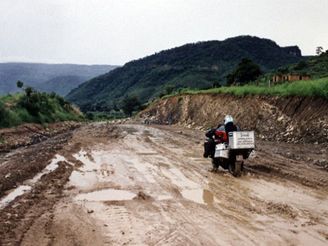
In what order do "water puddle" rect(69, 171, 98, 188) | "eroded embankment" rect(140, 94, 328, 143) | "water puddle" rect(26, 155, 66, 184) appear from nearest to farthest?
"water puddle" rect(69, 171, 98, 188), "water puddle" rect(26, 155, 66, 184), "eroded embankment" rect(140, 94, 328, 143)

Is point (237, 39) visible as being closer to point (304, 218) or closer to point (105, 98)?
point (105, 98)

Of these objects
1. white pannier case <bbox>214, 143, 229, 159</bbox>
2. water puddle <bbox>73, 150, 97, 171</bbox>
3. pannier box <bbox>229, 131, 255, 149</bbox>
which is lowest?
water puddle <bbox>73, 150, 97, 171</bbox>

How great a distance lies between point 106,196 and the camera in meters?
10.7

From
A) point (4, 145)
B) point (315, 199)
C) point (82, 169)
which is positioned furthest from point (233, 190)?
point (4, 145)

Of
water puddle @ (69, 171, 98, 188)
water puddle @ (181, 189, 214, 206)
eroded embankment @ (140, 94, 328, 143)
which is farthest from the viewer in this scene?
eroded embankment @ (140, 94, 328, 143)

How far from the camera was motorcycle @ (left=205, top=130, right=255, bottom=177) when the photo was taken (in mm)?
13273

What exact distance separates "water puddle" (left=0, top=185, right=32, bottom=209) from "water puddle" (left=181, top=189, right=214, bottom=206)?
3.67m

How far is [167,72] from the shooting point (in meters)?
134

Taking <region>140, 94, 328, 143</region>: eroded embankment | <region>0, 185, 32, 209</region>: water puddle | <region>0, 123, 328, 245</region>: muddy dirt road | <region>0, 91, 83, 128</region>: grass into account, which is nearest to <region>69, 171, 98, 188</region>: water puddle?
<region>0, 123, 328, 245</region>: muddy dirt road

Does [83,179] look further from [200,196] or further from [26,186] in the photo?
[200,196]

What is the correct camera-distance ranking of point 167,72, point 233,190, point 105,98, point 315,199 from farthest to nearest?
point 105,98 < point 167,72 < point 233,190 < point 315,199

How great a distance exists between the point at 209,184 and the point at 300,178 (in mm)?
2391

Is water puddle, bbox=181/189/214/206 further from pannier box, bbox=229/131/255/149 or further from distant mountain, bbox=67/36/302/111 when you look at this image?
distant mountain, bbox=67/36/302/111

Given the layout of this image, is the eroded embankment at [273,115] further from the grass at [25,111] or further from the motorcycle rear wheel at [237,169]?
the grass at [25,111]
